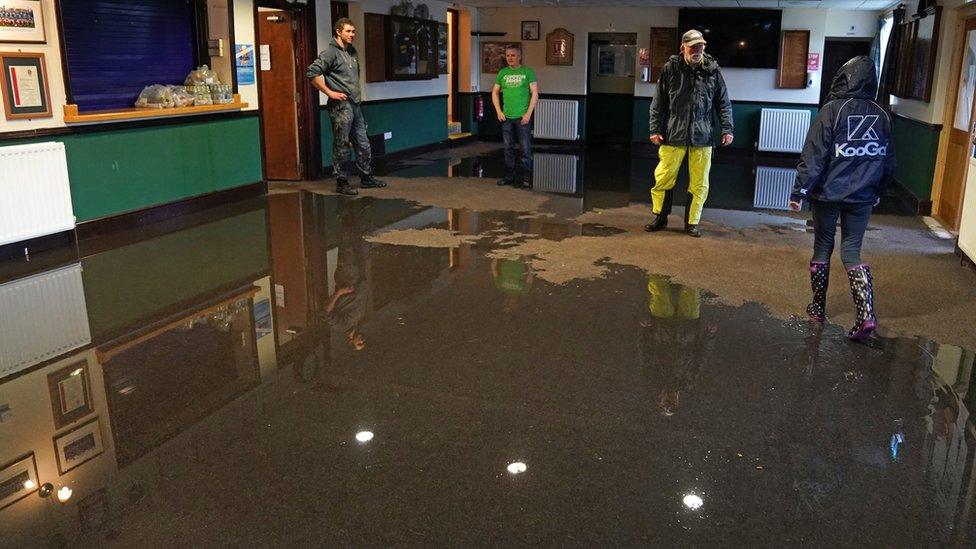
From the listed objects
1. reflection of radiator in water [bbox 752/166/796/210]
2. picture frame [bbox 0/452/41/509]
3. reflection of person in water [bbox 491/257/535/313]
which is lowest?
picture frame [bbox 0/452/41/509]

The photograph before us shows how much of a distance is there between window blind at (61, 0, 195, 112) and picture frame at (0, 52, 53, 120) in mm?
251

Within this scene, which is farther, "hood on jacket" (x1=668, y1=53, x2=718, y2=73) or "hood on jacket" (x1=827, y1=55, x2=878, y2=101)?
"hood on jacket" (x1=668, y1=53, x2=718, y2=73)

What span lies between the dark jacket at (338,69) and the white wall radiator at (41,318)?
10.7ft

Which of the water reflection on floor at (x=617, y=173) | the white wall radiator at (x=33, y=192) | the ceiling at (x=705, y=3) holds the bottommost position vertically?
the water reflection on floor at (x=617, y=173)

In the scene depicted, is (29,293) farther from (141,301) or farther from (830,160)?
(830,160)

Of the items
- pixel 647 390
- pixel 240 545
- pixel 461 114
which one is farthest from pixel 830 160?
pixel 461 114

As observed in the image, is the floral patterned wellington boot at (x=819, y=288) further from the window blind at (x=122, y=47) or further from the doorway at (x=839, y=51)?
the doorway at (x=839, y=51)

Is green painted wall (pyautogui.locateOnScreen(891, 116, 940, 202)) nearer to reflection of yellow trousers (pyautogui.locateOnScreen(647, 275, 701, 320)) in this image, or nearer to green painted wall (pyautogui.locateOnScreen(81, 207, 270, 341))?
reflection of yellow trousers (pyautogui.locateOnScreen(647, 275, 701, 320))

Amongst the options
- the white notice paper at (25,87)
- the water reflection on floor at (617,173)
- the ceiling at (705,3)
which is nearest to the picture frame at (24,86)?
the white notice paper at (25,87)

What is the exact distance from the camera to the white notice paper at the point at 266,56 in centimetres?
870

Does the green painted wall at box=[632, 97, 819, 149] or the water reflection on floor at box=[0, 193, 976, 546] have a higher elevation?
the green painted wall at box=[632, 97, 819, 149]

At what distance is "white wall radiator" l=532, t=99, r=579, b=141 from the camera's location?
13.2m

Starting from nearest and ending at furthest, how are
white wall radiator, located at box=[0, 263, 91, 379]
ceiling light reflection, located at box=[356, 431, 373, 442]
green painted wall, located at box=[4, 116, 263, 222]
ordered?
ceiling light reflection, located at box=[356, 431, 373, 442]
white wall radiator, located at box=[0, 263, 91, 379]
green painted wall, located at box=[4, 116, 263, 222]

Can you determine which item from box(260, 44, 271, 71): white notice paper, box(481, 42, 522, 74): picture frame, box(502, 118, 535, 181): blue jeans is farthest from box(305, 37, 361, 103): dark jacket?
box(481, 42, 522, 74): picture frame
